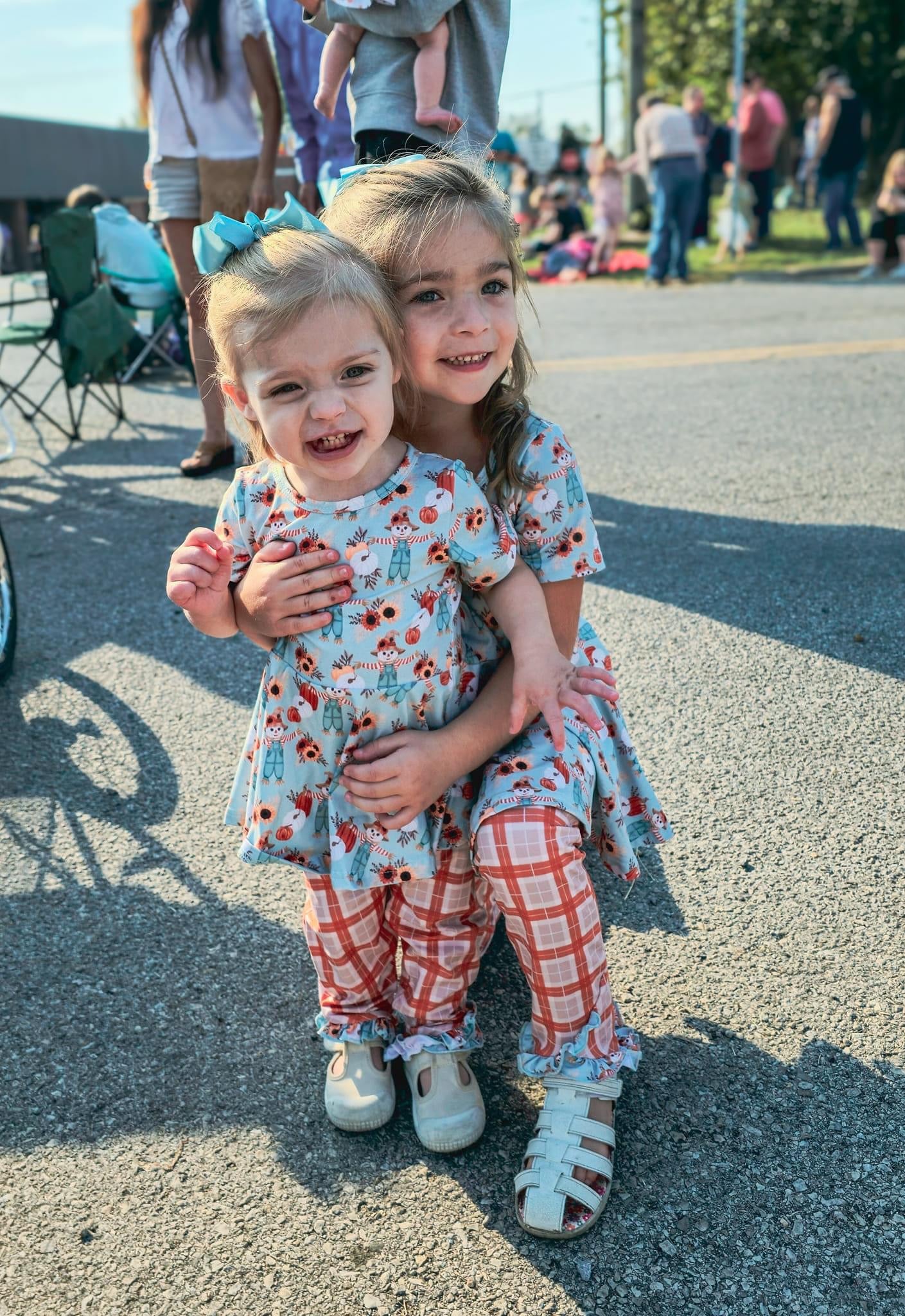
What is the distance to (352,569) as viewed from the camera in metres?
1.77

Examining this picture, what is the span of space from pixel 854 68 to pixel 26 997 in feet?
89.3

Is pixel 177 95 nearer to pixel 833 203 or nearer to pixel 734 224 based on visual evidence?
pixel 734 224

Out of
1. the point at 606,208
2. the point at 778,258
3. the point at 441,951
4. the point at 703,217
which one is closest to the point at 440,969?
the point at 441,951

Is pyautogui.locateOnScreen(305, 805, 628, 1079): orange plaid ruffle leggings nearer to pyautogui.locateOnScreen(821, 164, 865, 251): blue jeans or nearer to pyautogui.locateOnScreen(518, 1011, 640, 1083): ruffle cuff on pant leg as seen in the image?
pyautogui.locateOnScreen(518, 1011, 640, 1083): ruffle cuff on pant leg

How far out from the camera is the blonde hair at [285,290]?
1671mm

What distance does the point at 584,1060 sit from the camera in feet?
5.69

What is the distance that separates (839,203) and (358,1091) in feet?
45.0

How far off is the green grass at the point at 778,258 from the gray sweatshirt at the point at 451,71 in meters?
8.09

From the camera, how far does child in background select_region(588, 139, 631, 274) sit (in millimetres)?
13617

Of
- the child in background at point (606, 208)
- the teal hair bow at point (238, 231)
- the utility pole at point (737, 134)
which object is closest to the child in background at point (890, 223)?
the utility pole at point (737, 134)

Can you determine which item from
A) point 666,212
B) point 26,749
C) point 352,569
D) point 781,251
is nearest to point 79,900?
point 26,749

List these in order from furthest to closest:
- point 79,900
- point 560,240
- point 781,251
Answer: point 560,240, point 781,251, point 79,900

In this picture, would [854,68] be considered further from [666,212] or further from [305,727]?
[305,727]

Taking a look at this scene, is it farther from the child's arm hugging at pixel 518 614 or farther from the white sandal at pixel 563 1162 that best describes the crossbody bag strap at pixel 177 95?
the white sandal at pixel 563 1162
